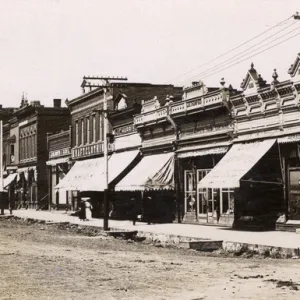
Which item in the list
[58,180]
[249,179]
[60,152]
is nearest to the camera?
[249,179]

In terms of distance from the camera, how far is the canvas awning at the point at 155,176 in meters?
33.4

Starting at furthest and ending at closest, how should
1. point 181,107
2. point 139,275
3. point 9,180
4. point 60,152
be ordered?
point 9,180 → point 60,152 → point 181,107 → point 139,275

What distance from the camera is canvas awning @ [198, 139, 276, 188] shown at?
25.9 meters

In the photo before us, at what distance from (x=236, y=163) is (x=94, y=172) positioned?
1700cm

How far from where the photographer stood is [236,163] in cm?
2703

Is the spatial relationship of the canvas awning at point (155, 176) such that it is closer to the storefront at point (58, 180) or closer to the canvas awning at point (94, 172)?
the canvas awning at point (94, 172)

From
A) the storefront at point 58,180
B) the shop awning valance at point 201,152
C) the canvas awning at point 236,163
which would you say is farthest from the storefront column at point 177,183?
the storefront at point 58,180

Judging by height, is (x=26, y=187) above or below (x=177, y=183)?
above

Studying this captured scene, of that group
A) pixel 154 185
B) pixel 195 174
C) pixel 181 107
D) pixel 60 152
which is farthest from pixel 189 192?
pixel 60 152

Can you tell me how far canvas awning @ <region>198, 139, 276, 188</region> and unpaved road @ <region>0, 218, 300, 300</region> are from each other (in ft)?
20.9

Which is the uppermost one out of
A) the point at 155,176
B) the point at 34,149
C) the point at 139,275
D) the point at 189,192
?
the point at 34,149

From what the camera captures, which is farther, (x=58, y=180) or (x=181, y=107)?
(x=58, y=180)

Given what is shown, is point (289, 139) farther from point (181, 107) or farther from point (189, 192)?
point (189, 192)

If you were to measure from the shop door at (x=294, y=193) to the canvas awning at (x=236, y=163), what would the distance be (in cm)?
130
